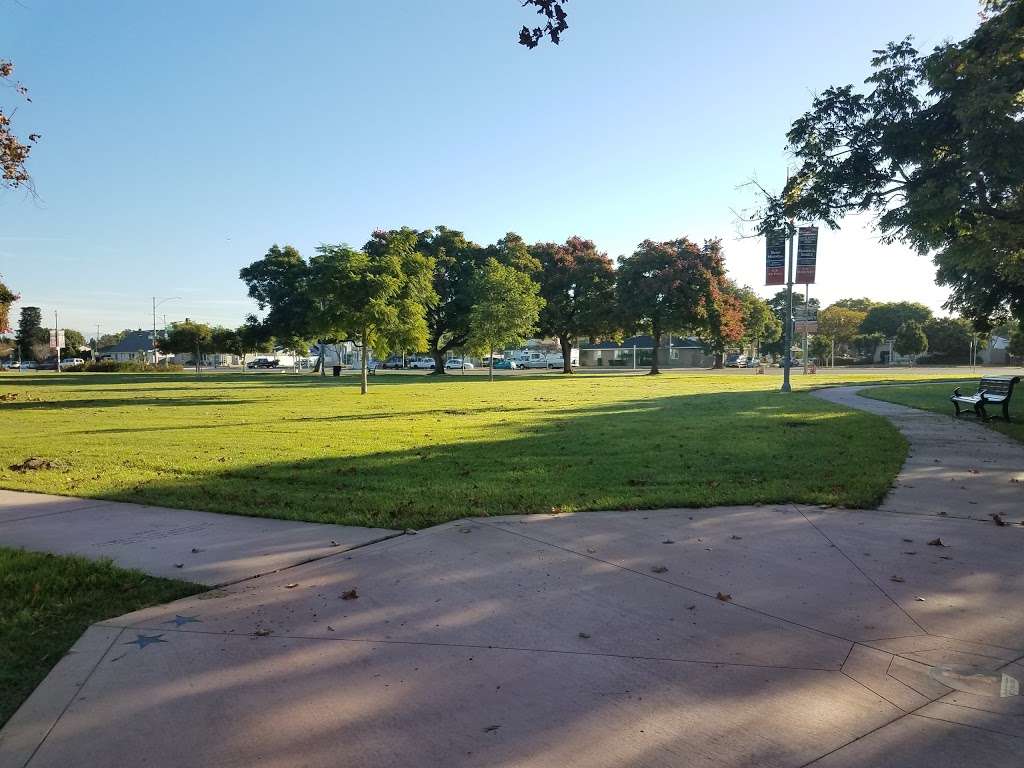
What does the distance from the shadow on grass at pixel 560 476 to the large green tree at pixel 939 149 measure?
3694mm

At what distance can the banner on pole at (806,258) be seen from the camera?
954 inches

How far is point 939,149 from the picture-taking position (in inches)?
464

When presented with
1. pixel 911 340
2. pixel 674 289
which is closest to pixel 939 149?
pixel 674 289

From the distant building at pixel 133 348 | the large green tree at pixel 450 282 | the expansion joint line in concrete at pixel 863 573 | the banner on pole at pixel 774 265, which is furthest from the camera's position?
the distant building at pixel 133 348

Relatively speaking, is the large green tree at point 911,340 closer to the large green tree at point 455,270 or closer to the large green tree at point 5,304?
the large green tree at point 455,270

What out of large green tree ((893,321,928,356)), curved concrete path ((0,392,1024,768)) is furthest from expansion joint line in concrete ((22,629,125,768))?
large green tree ((893,321,928,356))

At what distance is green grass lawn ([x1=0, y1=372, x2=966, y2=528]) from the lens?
6.90 meters

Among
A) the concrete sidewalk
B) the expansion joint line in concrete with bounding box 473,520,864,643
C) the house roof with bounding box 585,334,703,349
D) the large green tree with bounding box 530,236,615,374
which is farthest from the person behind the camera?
the house roof with bounding box 585,334,703,349

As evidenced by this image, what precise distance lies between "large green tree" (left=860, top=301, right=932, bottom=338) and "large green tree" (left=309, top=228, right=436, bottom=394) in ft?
337

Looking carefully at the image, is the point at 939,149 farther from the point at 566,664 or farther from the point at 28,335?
the point at 28,335

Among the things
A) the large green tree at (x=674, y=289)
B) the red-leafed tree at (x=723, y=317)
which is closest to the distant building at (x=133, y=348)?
the large green tree at (x=674, y=289)

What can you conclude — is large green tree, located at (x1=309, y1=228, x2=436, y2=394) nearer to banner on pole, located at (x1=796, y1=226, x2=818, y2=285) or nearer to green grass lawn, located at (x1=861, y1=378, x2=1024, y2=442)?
banner on pole, located at (x1=796, y1=226, x2=818, y2=285)

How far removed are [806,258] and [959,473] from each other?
17853 millimetres

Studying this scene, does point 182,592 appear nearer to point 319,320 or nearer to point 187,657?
point 187,657
